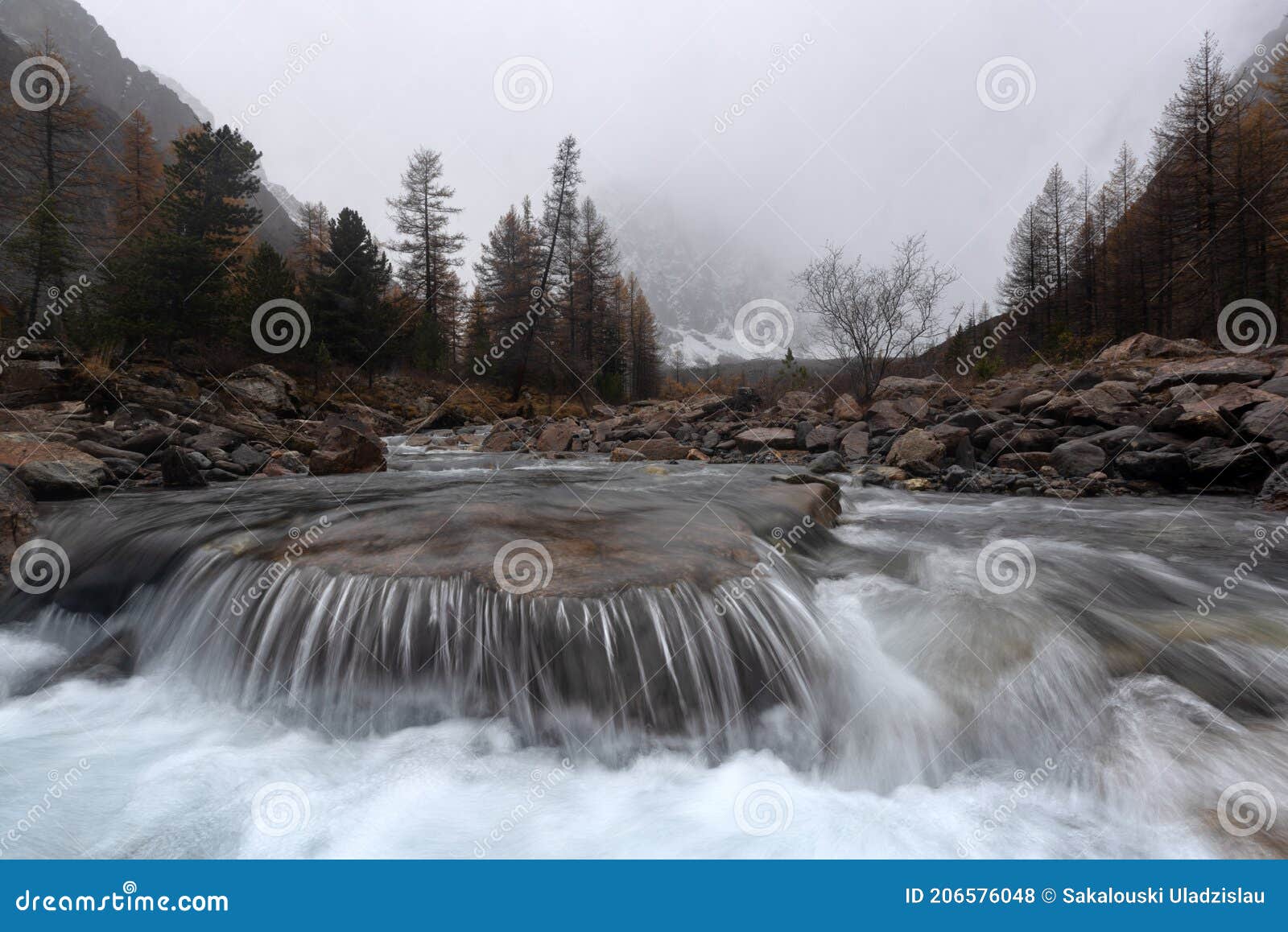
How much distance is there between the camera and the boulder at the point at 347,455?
381 inches

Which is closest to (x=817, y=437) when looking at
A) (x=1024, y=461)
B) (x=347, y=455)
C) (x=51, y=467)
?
(x=1024, y=461)

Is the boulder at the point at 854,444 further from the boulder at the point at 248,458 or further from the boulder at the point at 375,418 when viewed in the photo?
the boulder at the point at 375,418

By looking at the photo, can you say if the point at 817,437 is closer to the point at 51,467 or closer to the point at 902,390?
the point at 902,390

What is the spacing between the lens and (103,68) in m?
74.3

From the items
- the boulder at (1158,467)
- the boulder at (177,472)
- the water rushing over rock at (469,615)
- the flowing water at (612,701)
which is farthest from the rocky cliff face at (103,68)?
the boulder at (1158,467)

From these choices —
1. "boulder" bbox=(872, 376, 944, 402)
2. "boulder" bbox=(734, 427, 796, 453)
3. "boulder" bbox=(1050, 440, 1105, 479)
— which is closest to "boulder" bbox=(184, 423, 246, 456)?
"boulder" bbox=(734, 427, 796, 453)

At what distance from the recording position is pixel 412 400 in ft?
87.3

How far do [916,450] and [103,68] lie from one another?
113913 millimetres

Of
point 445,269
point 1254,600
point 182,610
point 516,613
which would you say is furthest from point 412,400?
point 1254,600

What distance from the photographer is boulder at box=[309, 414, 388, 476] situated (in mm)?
9672

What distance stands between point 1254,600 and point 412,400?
27.7 meters

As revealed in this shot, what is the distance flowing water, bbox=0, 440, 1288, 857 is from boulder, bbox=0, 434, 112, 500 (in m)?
2.12

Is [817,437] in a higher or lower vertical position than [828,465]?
higher

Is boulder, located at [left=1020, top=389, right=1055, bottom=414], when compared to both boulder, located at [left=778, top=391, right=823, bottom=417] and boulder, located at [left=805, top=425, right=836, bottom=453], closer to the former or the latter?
boulder, located at [left=805, top=425, right=836, bottom=453]
